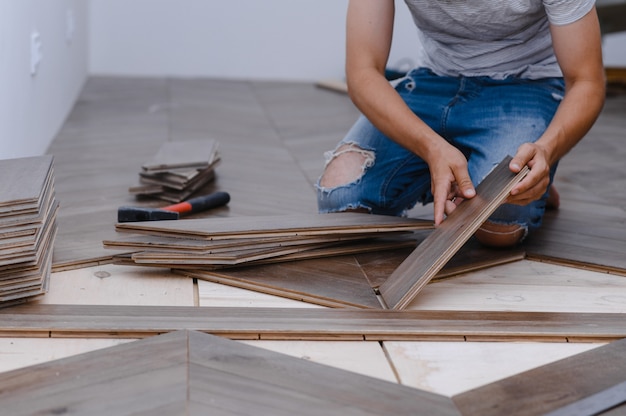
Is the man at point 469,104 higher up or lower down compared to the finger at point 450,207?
higher up

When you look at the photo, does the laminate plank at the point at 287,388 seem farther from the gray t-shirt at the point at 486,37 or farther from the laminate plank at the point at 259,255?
the gray t-shirt at the point at 486,37

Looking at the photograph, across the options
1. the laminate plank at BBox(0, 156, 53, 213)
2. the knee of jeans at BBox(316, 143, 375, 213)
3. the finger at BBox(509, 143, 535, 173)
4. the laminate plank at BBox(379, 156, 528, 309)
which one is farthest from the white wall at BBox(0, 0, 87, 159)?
the finger at BBox(509, 143, 535, 173)

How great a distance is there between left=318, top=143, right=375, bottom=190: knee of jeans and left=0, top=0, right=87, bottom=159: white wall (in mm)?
907

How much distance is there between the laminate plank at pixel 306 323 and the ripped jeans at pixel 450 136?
52 cm

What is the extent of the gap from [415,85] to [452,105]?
0.14m

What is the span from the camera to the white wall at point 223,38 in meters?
5.43

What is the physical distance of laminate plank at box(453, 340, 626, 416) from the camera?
1313 mm

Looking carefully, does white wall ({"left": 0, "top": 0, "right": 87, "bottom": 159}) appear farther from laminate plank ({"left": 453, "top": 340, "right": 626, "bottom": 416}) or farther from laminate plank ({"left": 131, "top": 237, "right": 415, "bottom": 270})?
laminate plank ({"left": 453, "top": 340, "right": 626, "bottom": 416})

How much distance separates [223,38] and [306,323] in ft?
13.8

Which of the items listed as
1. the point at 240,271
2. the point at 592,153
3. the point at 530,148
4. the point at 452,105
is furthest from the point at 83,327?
the point at 592,153

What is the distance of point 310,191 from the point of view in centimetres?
279

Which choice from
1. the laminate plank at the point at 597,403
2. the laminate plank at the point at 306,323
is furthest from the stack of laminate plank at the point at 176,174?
the laminate plank at the point at 597,403

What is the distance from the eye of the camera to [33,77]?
10.0 ft

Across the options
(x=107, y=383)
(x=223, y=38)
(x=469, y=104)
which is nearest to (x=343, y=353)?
(x=107, y=383)
